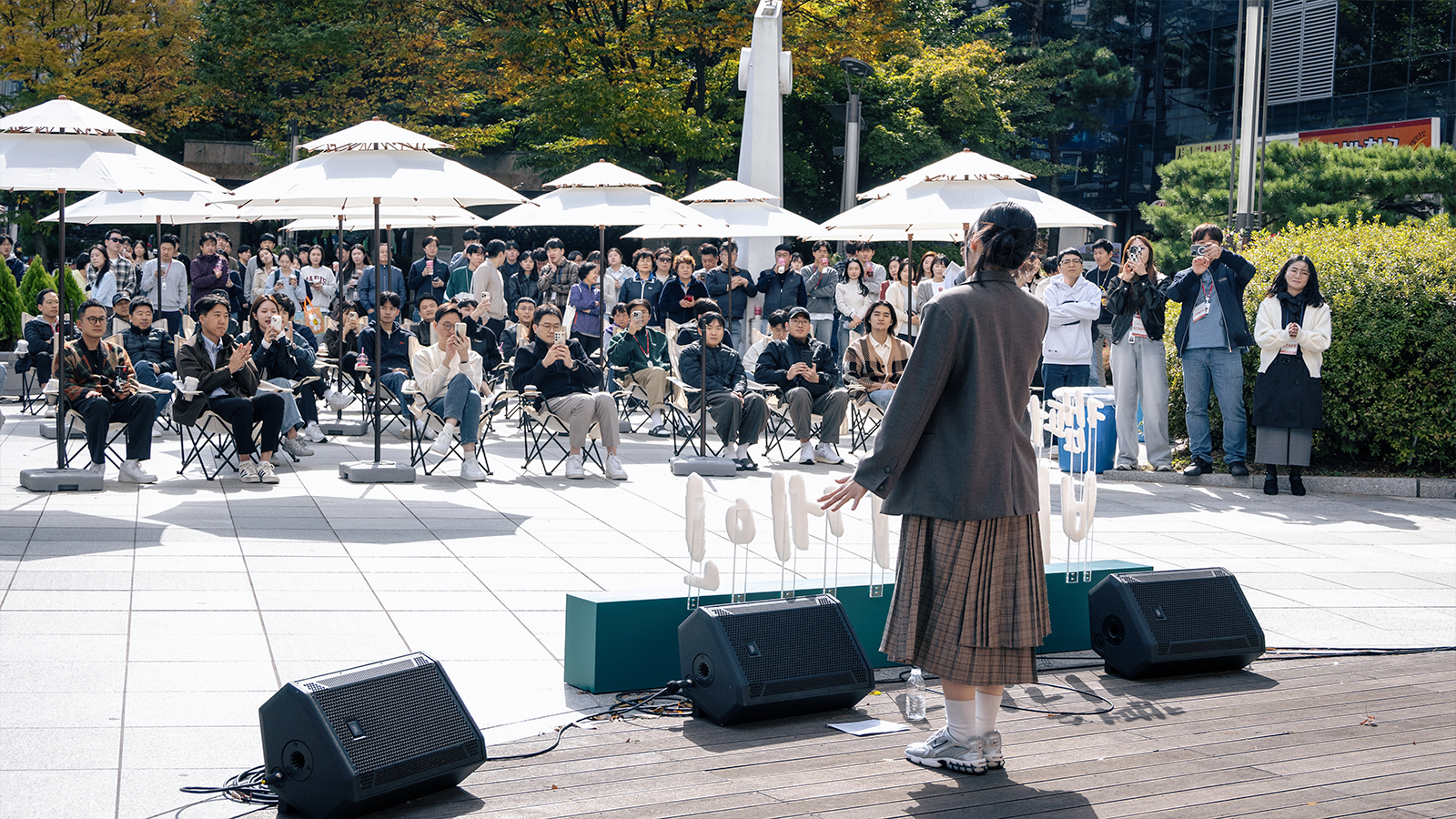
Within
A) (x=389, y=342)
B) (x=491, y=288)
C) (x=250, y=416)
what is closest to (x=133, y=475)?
(x=250, y=416)

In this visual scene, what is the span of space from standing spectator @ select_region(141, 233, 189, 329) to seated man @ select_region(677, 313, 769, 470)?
701 centimetres

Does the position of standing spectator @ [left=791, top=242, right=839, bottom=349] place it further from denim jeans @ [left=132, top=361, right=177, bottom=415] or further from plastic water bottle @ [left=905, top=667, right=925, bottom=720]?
plastic water bottle @ [left=905, top=667, right=925, bottom=720]

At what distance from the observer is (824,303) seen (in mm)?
17125

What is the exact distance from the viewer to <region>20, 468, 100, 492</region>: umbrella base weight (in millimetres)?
8961

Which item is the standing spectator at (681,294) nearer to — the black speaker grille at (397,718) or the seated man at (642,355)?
the seated man at (642,355)

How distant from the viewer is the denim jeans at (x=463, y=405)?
10.7 m

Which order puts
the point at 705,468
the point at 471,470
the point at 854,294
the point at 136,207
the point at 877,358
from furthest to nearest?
the point at 854,294 < the point at 136,207 < the point at 877,358 < the point at 705,468 < the point at 471,470

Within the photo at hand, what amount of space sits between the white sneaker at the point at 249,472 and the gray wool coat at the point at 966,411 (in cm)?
667

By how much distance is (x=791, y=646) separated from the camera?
16.1 feet

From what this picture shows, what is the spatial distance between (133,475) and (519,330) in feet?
17.7

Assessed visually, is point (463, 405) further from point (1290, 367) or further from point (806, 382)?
point (1290, 367)

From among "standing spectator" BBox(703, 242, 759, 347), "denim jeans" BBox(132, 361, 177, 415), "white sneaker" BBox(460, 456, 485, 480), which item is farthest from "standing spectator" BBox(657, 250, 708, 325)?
"denim jeans" BBox(132, 361, 177, 415)

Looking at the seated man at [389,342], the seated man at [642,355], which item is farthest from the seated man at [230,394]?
the seated man at [642,355]

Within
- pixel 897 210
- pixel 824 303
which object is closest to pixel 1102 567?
pixel 897 210
